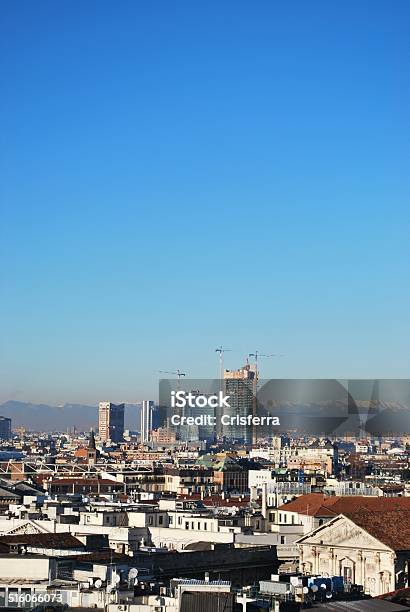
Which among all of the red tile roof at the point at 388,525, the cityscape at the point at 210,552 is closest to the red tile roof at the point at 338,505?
the cityscape at the point at 210,552

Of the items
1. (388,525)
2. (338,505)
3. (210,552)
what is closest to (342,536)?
(388,525)

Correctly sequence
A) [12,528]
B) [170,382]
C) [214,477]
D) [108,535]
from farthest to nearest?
[170,382] → [214,477] → [12,528] → [108,535]

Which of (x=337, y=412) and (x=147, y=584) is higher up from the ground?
(x=337, y=412)

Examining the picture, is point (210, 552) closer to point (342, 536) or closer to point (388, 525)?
point (342, 536)

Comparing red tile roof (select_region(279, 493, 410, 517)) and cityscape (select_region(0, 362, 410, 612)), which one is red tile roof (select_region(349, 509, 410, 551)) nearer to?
cityscape (select_region(0, 362, 410, 612))

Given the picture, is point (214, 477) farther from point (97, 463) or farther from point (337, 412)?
point (97, 463)

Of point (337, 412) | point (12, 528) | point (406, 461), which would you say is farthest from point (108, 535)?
point (406, 461)

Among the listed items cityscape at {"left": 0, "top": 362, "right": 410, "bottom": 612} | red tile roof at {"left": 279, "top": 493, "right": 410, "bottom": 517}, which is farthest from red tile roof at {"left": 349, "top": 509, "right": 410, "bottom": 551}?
red tile roof at {"left": 279, "top": 493, "right": 410, "bottom": 517}

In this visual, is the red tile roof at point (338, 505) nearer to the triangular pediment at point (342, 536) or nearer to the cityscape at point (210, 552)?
the cityscape at point (210, 552)
